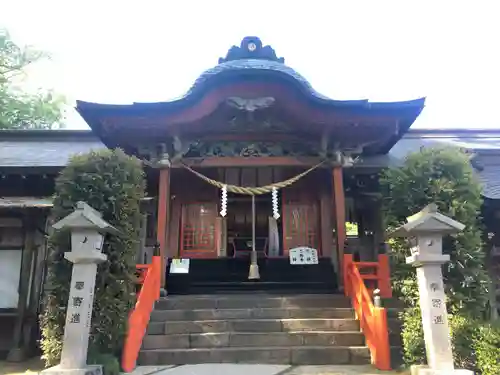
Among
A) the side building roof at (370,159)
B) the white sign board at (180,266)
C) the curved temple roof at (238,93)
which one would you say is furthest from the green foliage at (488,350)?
the white sign board at (180,266)

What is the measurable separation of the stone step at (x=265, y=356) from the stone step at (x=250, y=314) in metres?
0.84

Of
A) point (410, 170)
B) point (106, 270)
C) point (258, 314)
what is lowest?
point (258, 314)

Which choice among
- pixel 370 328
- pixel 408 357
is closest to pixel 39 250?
pixel 370 328

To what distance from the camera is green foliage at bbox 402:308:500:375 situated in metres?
5.93

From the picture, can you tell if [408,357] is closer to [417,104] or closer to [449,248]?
[449,248]

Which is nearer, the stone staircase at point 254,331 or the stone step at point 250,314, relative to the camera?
the stone staircase at point 254,331

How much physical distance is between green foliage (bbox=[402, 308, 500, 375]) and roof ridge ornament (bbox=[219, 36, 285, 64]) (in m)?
7.12

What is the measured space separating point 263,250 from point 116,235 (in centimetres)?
632

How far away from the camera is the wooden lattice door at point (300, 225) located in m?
11.0

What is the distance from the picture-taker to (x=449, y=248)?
685 cm

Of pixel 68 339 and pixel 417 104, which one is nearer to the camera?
pixel 68 339

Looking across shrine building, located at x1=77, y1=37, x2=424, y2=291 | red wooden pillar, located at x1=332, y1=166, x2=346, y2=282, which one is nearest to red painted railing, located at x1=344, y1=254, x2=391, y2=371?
red wooden pillar, located at x1=332, y1=166, x2=346, y2=282

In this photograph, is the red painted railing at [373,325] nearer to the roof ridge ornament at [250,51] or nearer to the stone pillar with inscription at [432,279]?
the stone pillar with inscription at [432,279]

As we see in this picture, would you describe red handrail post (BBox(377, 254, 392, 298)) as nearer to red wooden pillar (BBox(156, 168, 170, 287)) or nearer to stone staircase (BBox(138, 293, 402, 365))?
stone staircase (BBox(138, 293, 402, 365))
